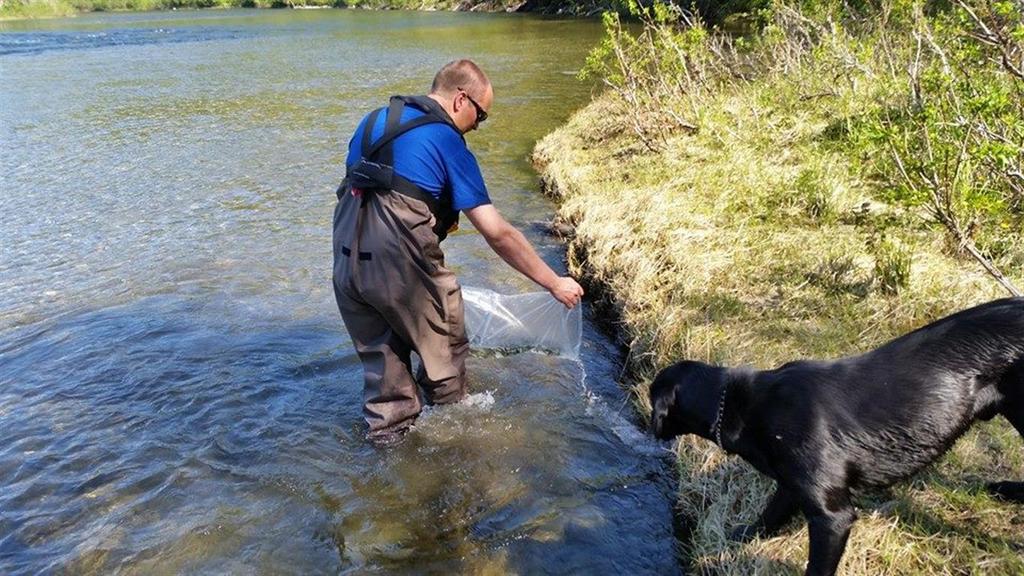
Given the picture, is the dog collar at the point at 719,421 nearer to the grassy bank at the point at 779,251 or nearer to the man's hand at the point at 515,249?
the grassy bank at the point at 779,251

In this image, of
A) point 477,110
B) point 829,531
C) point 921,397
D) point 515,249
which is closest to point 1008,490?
point 921,397

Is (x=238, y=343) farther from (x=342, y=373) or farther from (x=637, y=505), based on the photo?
(x=637, y=505)

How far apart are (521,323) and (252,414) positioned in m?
2.29

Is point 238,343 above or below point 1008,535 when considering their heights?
below

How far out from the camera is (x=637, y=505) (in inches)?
174

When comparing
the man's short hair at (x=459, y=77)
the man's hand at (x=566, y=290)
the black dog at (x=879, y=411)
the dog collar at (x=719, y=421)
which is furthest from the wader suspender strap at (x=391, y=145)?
the black dog at (x=879, y=411)

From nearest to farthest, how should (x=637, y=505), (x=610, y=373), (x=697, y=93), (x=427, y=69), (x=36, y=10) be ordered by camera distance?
(x=637, y=505)
(x=610, y=373)
(x=697, y=93)
(x=427, y=69)
(x=36, y=10)

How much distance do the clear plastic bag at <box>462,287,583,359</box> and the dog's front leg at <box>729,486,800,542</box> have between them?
8.63ft

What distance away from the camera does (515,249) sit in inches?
173

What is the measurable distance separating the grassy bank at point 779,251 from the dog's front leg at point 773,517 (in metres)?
0.07

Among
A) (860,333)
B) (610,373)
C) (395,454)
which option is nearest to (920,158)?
(860,333)

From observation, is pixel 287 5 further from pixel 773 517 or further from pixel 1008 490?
pixel 1008 490

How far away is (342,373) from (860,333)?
406cm

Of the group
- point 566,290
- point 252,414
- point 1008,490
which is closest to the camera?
point 1008,490
